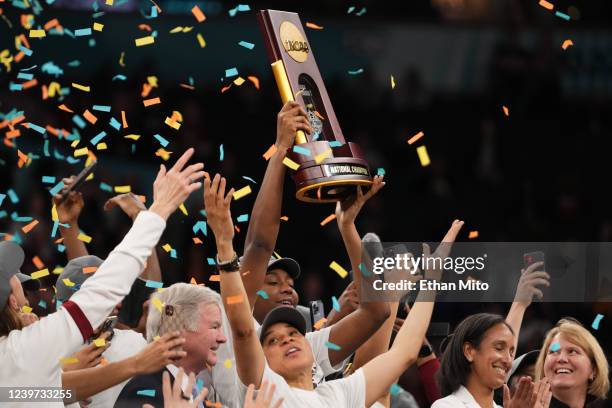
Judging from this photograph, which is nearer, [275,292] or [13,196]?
[275,292]

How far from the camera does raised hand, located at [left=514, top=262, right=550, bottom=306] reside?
17.2 feet

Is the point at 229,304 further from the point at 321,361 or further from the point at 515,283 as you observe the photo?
the point at 515,283

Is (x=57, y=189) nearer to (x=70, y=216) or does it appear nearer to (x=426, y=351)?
(x=70, y=216)

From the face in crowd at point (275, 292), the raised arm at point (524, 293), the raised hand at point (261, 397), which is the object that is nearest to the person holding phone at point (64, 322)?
the raised hand at point (261, 397)

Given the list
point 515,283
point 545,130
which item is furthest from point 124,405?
point 545,130

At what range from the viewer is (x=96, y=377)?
3.90 meters

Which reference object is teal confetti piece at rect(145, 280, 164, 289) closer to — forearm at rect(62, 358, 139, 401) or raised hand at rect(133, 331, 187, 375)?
forearm at rect(62, 358, 139, 401)

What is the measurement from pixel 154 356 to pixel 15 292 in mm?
554

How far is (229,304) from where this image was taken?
4.05 metres

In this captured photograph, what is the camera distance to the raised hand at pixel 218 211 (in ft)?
13.4

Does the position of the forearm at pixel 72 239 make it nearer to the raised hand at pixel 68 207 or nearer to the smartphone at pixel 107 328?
the raised hand at pixel 68 207

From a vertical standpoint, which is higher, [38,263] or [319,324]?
[319,324]

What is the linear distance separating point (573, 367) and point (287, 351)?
146 cm

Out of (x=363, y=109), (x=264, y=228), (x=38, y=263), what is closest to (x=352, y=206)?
(x=264, y=228)
